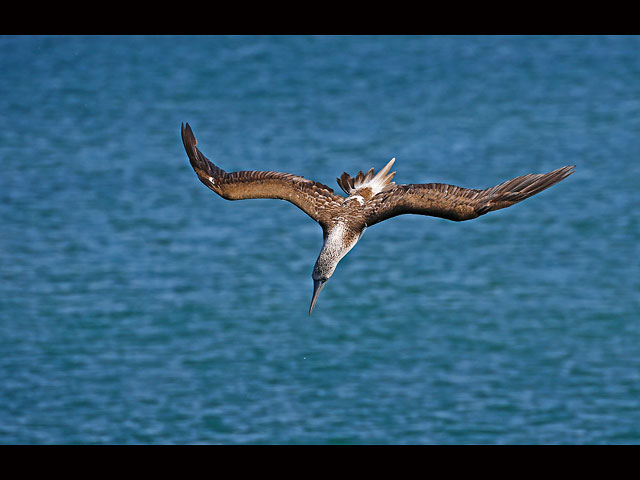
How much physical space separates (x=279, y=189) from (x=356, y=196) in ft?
2.57

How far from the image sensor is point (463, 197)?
12.4m

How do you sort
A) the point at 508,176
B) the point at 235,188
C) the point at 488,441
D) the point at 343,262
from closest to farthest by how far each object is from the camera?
1. the point at 235,188
2. the point at 488,441
3. the point at 343,262
4. the point at 508,176

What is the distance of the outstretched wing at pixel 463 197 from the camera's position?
1223 centimetres

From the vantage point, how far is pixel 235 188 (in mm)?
13281

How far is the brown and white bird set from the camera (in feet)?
40.4

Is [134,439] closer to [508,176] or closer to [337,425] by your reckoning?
[337,425]

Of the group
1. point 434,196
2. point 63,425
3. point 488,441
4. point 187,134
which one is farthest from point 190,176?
point 434,196

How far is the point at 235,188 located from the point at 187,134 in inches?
42.4

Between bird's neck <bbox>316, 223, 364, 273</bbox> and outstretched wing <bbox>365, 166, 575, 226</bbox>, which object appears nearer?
outstretched wing <bbox>365, 166, 575, 226</bbox>

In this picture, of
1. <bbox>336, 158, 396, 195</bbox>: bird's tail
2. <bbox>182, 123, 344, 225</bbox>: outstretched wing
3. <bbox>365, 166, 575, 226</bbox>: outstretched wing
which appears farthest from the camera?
<bbox>336, 158, 396, 195</bbox>: bird's tail

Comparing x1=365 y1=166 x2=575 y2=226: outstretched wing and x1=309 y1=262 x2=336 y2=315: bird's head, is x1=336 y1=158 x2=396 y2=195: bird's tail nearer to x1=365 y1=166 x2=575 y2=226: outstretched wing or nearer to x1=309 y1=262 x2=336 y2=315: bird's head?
x1=365 y1=166 x2=575 y2=226: outstretched wing

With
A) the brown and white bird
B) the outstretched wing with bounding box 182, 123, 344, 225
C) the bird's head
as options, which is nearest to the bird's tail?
the brown and white bird

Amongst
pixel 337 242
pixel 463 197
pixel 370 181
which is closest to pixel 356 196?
pixel 370 181

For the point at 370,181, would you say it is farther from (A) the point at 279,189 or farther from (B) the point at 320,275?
(B) the point at 320,275
